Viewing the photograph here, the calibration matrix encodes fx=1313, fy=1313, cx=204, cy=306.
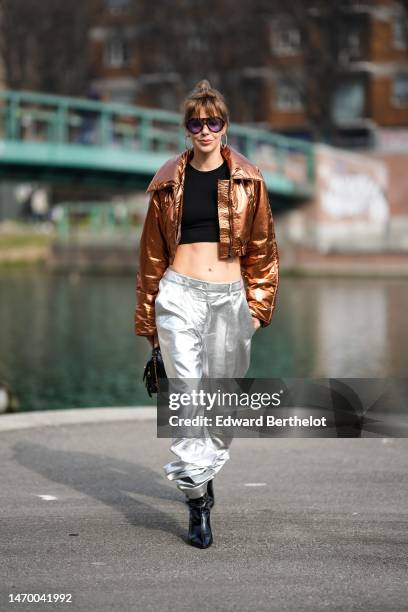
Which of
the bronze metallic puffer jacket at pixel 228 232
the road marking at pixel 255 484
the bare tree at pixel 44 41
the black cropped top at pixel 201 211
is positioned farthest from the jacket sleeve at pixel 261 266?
the bare tree at pixel 44 41

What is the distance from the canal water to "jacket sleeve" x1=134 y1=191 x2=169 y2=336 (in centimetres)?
826

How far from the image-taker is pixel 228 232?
5250 millimetres

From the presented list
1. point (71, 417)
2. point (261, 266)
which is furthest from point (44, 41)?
point (261, 266)

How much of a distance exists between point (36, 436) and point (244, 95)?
5594cm

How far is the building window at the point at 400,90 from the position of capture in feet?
200

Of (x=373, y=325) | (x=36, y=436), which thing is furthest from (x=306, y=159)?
(x=36, y=436)

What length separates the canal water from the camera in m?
16.0

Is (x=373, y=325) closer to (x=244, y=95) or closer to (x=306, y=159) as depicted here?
(x=306, y=159)

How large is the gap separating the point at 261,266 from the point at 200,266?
332 mm

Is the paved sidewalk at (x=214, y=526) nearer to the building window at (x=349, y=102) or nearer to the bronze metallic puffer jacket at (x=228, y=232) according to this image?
the bronze metallic puffer jacket at (x=228, y=232)

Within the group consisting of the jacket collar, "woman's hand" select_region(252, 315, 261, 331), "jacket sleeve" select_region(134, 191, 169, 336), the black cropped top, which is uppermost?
the jacket collar

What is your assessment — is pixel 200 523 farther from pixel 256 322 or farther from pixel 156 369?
pixel 256 322

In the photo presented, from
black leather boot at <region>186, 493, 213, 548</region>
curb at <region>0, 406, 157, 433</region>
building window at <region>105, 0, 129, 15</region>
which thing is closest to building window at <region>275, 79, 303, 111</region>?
building window at <region>105, 0, 129, 15</region>

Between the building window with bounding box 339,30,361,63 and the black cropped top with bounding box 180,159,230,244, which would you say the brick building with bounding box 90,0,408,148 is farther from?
the black cropped top with bounding box 180,159,230,244
